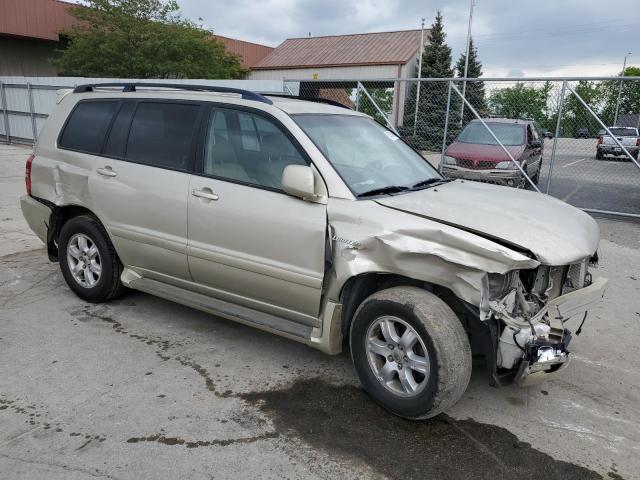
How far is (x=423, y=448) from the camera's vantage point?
9.37 ft

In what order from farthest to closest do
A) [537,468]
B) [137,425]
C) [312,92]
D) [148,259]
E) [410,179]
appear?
[312,92] < [148,259] < [410,179] < [137,425] < [537,468]

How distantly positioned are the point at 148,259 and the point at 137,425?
1579 mm

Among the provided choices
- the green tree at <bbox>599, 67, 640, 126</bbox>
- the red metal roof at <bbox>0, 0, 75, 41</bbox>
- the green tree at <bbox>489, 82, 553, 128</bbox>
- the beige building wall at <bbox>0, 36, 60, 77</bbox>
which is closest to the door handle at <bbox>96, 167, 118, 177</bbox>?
the green tree at <bbox>489, 82, 553, 128</bbox>

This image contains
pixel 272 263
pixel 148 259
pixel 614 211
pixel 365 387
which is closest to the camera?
pixel 365 387

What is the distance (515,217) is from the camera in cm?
322

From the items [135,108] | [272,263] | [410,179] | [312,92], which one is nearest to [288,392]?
[272,263]

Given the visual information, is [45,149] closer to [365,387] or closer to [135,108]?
[135,108]

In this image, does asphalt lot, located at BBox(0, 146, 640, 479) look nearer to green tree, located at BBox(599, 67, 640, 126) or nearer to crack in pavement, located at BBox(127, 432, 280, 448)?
crack in pavement, located at BBox(127, 432, 280, 448)

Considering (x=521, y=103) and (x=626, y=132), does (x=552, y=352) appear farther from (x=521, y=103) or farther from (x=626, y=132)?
(x=626, y=132)

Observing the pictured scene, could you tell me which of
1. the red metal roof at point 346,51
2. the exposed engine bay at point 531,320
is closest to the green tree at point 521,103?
the exposed engine bay at point 531,320

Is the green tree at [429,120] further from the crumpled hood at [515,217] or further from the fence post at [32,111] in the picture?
the fence post at [32,111]

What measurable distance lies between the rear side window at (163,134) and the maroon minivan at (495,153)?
7205mm

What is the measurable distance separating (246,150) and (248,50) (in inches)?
1345

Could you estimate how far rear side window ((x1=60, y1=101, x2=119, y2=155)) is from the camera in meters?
4.56
